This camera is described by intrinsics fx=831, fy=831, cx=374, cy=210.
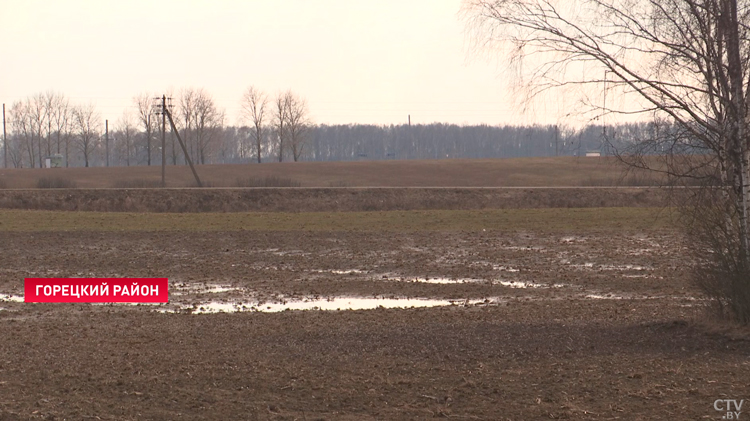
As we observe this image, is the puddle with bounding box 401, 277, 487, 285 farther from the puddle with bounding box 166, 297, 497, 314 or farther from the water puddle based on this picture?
the puddle with bounding box 166, 297, 497, 314

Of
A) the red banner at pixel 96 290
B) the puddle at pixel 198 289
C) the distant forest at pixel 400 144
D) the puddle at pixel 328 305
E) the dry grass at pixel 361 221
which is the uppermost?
the distant forest at pixel 400 144

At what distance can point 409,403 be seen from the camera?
738cm

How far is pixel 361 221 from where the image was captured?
1190 inches

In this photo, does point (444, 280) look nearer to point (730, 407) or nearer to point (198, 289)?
point (198, 289)

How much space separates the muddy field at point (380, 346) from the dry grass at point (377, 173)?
42.5 meters

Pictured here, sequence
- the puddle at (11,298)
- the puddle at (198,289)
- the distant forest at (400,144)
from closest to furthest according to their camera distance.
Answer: the puddle at (11,298) < the puddle at (198,289) < the distant forest at (400,144)

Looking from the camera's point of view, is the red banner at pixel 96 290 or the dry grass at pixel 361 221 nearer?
the red banner at pixel 96 290

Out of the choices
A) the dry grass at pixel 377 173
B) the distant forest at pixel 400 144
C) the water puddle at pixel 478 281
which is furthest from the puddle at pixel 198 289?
the distant forest at pixel 400 144

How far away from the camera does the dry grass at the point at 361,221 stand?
1087 inches

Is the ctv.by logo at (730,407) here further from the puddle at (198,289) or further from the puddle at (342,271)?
the puddle at (342,271)

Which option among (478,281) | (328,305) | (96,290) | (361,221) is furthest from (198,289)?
(361,221)

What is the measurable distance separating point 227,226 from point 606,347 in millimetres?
20598

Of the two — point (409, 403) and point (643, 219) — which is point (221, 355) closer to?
point (409, 403)

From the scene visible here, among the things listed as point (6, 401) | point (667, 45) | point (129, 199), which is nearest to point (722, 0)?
point (667, 45)
